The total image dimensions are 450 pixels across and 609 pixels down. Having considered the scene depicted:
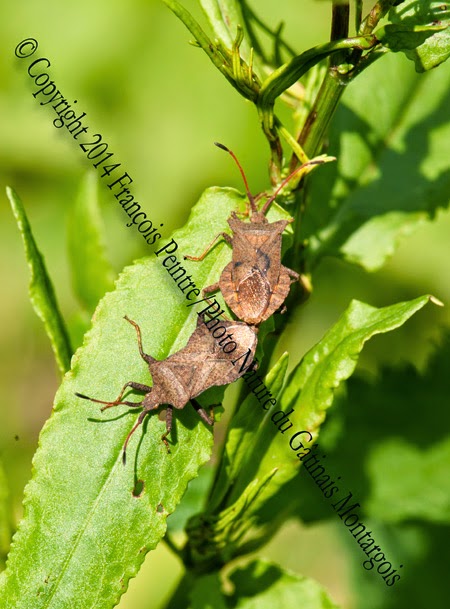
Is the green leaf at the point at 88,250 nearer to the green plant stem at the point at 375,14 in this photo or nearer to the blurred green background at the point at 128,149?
the green plant stem at the point at 375,14

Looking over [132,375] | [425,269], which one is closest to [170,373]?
[132,375]

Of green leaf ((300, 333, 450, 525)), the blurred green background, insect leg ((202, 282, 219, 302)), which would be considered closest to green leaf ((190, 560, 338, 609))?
green leaf ((300, 333, 450, 525))

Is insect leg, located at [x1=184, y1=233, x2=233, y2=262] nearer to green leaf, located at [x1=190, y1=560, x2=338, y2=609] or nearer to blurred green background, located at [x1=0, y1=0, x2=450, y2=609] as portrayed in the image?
green leaf, located at [x1=190, y1=560, x2=338, y2=609]

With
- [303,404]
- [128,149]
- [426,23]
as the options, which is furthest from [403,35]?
[128,149]

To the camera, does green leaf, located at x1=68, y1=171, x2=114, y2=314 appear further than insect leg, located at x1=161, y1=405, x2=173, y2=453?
Yes

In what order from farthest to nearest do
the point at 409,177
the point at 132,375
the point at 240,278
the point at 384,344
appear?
the point at 384,344 → the point at 409,177 → the point at 240,278 → the point at 132,375

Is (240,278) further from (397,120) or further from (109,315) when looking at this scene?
(397,120)

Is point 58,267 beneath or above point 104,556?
above
